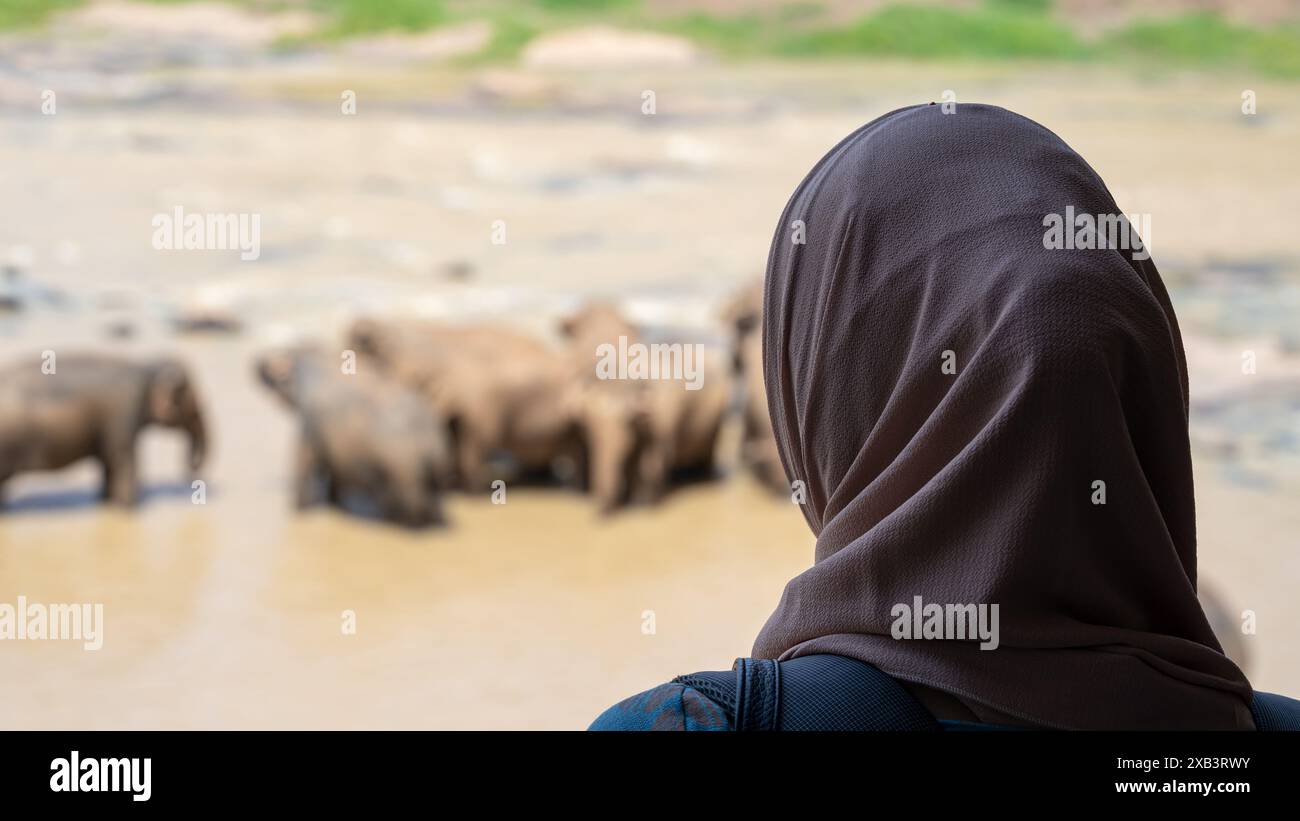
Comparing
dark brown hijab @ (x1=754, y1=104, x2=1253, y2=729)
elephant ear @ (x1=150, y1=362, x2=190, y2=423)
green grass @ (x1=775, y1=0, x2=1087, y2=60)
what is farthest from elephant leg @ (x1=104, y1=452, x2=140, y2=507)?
green grass @ (x1=775, y1=0, x2=1087, y2=60)

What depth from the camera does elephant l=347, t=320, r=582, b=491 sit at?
4.46 meters

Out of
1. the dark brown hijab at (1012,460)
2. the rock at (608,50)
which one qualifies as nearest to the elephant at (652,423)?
the dark brown hijab at (1012,460)

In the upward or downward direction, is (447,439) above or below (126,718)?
above

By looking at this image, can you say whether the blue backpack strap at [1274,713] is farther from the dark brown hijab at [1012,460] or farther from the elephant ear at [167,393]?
the elephant ear at [167,393]

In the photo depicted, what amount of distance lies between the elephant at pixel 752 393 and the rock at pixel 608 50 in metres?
3.72

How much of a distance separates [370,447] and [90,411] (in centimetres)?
76

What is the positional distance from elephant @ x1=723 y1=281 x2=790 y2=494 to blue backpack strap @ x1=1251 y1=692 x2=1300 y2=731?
3.51 meters

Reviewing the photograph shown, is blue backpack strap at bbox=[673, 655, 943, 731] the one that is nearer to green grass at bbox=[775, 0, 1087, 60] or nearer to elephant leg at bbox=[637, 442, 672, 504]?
elephant leg at bbox=[637, 442, 672, 504]

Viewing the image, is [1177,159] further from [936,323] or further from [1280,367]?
[936,323]

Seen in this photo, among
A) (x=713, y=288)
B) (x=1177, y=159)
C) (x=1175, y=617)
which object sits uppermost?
(x=1177, y=159)

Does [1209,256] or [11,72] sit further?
[11,72]

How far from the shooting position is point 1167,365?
0.83 meters

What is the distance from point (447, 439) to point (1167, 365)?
380cm

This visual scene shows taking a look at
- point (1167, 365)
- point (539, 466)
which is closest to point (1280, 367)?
point (539, 466)
